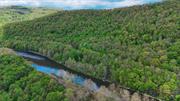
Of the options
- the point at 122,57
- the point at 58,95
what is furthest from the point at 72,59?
the point at 58,95

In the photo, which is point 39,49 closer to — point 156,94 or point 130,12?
point 130,12

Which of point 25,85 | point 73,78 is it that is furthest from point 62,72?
point 25,85

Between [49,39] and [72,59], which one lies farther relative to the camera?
[49,39]

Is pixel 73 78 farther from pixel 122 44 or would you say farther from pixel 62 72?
pixel 122 44

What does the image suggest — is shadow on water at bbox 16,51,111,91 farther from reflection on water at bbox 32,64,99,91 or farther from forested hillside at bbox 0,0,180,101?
forested hillside at bbox 0,0,180,101

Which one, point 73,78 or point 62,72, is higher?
point 73,78

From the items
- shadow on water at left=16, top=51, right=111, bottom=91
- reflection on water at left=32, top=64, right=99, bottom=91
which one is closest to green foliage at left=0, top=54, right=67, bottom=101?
reflection on water at left=32, top=64, right=99, bottom=91
